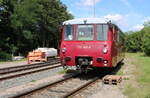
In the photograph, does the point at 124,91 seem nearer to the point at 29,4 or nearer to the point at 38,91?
the point at 38,91

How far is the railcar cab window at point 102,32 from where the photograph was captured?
48.9 ft

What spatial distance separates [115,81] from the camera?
1371cm

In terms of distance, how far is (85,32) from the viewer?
15.3 m

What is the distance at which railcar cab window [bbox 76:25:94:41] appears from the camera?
1512 cm

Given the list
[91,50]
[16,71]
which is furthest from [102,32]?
[16,71]

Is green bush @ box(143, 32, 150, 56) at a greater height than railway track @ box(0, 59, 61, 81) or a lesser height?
greater

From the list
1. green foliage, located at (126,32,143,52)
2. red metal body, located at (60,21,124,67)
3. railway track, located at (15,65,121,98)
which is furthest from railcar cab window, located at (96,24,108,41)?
green foliage, located at (126,32,143,52)

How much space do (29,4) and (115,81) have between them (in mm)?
42644

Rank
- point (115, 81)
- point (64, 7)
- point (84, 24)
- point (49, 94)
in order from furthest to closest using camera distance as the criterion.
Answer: point (64, 7), point (84, 24), point (115, 81), point (49, 94)

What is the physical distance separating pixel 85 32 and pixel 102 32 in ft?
2.86

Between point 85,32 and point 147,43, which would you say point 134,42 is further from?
point 85,32

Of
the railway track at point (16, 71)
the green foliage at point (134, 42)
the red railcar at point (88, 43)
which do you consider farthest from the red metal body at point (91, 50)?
the green foliage at point (134, 42)

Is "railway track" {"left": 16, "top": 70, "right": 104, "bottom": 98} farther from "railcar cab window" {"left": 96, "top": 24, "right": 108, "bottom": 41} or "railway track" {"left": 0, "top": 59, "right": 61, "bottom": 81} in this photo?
"railway track" {"left": 0, "top": 59, "right": 61, "bottom": 81}

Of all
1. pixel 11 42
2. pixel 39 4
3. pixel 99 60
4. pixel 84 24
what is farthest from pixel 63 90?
pixel 39 4
